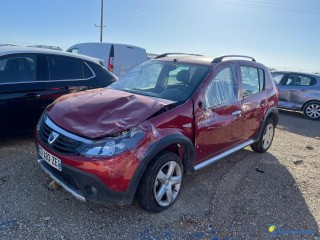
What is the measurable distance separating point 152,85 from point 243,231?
209cm

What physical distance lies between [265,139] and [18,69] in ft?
14.3

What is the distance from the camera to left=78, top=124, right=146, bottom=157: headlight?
8.79ft

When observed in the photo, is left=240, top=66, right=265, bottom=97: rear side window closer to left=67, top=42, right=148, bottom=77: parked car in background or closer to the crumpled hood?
the crumpled hood

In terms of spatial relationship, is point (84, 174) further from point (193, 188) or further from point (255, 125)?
point (255, 125)

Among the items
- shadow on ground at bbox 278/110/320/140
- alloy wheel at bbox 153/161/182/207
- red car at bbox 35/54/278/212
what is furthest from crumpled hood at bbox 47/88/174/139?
shadow on ground at bbox 278/110/320/140

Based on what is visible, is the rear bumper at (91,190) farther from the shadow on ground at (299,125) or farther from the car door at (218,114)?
the shadow on ground at (299,125)

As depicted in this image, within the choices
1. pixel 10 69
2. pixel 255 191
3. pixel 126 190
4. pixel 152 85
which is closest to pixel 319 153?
pixel 255 191

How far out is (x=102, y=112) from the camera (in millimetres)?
3018

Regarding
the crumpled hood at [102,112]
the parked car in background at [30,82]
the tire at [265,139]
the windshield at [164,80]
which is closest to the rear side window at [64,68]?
the parked car in background at [30,82]

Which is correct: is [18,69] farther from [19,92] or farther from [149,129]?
[149,129]

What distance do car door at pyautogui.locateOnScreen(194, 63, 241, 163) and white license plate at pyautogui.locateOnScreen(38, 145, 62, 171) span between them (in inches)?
61.2

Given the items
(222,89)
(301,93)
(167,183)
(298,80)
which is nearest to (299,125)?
(301,93)

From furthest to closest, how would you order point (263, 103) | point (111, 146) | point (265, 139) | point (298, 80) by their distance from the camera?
1. point (298, 80)
2. point (265, 139)
3. point (263, 103)
4. point (111, 146)

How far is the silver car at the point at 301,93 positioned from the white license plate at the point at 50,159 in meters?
9.33
